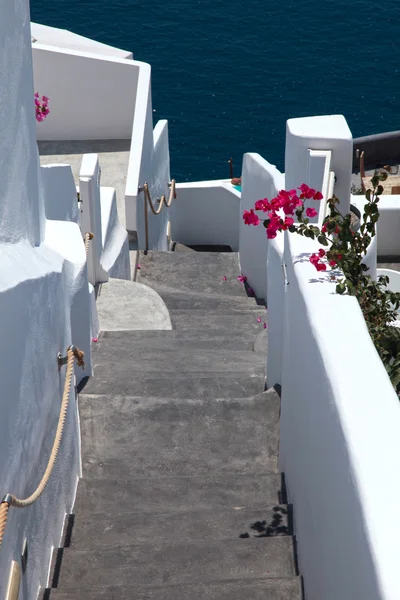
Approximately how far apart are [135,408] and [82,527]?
54.2 inches

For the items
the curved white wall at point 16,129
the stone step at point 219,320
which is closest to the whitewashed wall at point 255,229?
the stone step at point 219,320

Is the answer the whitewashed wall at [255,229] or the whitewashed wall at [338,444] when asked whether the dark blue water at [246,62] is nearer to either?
the whitewashed wall at [255,229]

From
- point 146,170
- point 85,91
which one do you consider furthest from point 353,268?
point 85,91

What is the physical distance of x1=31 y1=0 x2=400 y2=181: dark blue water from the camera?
2691 centimetres

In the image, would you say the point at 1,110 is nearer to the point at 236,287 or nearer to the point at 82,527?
the point at 82,527

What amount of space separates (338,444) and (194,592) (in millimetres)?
Result: 1499

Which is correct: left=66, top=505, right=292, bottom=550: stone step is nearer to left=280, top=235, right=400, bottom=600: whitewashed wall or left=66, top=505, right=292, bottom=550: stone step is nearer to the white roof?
left=280, top=235, right=400, bottom=600: whitewashed wall

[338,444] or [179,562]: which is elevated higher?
[338,444]

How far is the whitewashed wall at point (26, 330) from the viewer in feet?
13.8

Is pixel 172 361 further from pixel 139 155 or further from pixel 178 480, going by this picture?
pixel 139 155

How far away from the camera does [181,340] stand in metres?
9.15

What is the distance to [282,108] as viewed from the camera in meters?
27.9

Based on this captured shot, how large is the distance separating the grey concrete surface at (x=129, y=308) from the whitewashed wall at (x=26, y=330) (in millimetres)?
3916

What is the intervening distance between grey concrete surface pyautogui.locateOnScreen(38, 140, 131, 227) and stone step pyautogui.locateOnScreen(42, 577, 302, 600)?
30.6 feet
